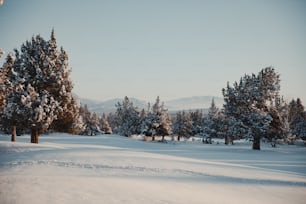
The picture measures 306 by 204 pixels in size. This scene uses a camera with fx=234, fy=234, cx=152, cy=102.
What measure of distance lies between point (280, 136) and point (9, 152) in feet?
114

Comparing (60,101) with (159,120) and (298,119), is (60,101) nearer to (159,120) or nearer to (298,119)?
(159,120)

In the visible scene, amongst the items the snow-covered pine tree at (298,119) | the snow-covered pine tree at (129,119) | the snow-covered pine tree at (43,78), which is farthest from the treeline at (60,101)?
the snow-covered pine tree at (298,119)

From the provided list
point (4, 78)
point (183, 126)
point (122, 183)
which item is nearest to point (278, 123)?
point (122, 183)

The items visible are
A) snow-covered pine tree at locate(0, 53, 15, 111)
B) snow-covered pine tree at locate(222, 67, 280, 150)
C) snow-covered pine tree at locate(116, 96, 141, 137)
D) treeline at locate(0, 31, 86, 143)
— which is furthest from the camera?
snow-covered pine tree at locate(116, 96, 141, 137)

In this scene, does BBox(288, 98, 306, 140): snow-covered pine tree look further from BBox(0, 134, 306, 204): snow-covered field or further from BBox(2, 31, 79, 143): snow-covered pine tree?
BBox(2, 31, 79, 143): snow-covered pine tree

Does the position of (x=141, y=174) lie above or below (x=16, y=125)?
below

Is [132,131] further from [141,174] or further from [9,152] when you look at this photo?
[141,174]

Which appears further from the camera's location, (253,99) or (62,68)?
(253,99)

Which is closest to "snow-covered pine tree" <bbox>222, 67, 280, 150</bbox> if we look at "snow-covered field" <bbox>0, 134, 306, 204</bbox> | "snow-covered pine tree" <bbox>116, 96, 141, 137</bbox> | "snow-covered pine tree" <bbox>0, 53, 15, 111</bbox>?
"snow-covered field" <bbox>0, 134, 306, 204</bbox>

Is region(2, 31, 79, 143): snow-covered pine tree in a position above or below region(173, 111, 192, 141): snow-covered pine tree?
above

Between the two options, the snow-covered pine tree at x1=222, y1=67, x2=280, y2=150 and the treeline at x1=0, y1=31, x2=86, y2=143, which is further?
the snow-covered pine tree at x1=222, y1=67, x2=280, y2=150

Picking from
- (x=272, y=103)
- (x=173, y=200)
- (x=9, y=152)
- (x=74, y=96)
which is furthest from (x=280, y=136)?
(x=9, y=152)

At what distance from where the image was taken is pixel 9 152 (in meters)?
17.0

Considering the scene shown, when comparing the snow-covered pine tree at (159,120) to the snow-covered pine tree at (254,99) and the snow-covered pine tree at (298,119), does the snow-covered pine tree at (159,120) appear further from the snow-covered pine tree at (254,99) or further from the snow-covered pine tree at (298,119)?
the snow-covered pine tree at (298,119)
